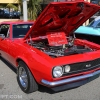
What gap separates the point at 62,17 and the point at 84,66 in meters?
1.23

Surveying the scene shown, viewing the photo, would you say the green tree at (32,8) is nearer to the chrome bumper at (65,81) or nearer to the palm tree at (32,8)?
the palm tree at (32,8)

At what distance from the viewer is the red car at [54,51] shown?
144 inches

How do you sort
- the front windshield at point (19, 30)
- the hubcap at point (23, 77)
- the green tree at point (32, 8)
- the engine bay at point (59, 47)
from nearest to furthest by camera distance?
the hubcap at point (23, 77) < the engine bay at point (59, 47) < the front windshield at point (19, 30) < the green tree at point (32, 8)

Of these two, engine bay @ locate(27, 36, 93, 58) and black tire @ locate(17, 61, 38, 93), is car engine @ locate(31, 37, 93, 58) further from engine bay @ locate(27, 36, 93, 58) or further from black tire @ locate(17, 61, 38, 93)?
black tire @ locate(17, 61, 38, 93)

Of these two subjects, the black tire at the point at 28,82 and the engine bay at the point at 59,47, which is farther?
the engine bay at the point at 59,47

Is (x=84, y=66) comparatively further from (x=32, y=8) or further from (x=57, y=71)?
(x=32, y=8)

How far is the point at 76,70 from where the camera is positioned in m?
3.82

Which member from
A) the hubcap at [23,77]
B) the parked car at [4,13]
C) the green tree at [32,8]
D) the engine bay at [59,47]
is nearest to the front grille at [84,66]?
the engine bay at [59,47]

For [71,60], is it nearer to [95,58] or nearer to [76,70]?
[76,70]

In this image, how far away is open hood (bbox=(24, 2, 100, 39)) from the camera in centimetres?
392

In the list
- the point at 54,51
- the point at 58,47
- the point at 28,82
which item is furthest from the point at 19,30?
the point at 28,82

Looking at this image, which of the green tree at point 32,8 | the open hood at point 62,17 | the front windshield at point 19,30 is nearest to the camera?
the open hood at point 62,17

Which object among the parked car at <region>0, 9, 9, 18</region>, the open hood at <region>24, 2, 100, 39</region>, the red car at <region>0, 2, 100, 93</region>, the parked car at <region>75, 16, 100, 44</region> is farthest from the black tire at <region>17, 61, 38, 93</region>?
the parked car at <region>0, 9, 9, 18</region>

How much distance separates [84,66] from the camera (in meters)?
3.92
